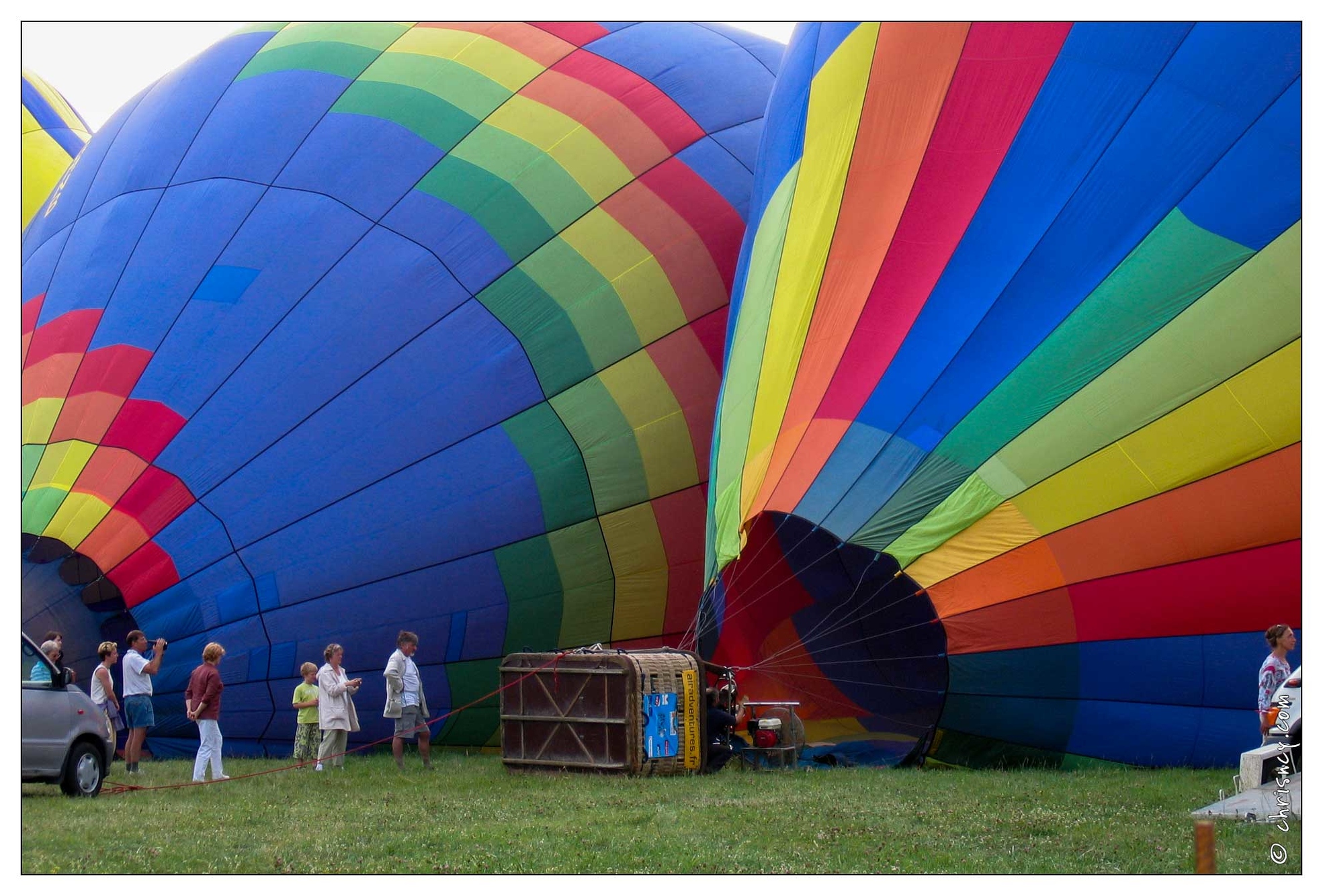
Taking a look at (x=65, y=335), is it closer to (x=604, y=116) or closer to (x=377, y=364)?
(x=377, y=364)

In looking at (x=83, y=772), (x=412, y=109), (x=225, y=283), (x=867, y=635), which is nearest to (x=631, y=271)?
(x=412, y=109)

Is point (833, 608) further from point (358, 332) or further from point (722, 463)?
point (358, 332)

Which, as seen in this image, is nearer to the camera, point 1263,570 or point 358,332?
point 1263,570

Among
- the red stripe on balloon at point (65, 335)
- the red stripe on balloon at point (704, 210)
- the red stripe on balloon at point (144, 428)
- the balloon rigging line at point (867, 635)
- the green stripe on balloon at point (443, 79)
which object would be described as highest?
the green stripe on balloon at point (443, 79)

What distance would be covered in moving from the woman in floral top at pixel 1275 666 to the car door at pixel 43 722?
572 cm

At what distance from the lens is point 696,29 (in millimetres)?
12320

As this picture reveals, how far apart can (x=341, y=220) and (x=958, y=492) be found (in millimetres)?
4706

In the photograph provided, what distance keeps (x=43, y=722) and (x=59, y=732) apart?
0.12 m

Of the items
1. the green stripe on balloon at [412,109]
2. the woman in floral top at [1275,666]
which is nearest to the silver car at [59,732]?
the green stripe on balloon at [412,109]

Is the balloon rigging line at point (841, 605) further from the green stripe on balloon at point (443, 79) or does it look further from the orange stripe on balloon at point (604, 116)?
the green stripe on balloon at point (443, 79)

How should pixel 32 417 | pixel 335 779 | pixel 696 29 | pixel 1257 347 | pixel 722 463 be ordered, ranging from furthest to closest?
pixel 696 29 < pixel 32 417 < pixel 722 463 < pixel 335 779 < pixel 1257 347

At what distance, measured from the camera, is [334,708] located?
8.83 metres

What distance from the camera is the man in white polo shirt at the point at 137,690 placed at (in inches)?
348

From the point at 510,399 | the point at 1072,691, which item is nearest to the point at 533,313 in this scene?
the point at 510,399
